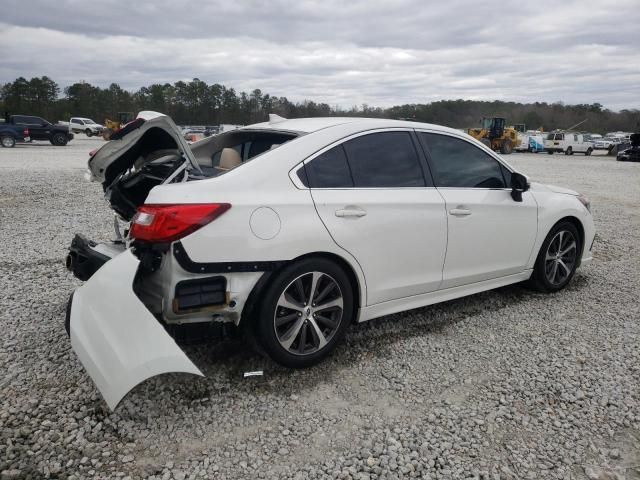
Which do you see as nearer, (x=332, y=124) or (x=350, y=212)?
(x=350, y=212)

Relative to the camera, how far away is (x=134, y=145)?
3486mm

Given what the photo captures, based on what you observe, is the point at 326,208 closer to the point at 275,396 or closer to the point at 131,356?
the point at 275,396

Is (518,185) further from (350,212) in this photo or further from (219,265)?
(219,265)

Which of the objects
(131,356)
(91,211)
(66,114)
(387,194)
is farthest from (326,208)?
(66,114)

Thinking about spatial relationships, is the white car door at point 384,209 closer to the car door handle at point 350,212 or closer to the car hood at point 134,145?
the car door handle at point 350,212

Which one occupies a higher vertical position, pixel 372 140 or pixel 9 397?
pixel 372 140

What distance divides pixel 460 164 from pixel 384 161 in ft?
2.72

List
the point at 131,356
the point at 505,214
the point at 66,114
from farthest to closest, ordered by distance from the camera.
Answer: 1. the point at 66,114
2. the point at 505,214
3. the point at 131,356

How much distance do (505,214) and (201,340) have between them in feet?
8.96

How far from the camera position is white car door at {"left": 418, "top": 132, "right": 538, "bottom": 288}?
3.86 m

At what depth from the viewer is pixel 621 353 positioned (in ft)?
12.1

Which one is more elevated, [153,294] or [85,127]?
[153,294]

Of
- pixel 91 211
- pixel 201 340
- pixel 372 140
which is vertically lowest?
pixel 91 211

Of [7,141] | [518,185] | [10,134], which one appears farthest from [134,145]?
[10,134]
